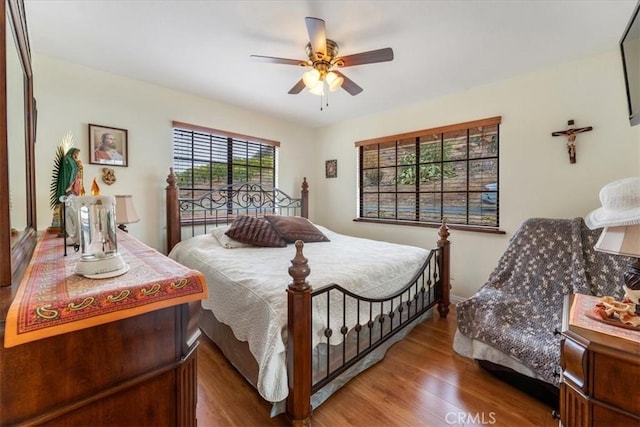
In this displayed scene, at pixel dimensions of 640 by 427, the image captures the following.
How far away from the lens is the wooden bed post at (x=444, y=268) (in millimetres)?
2732

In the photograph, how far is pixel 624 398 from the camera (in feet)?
2.85

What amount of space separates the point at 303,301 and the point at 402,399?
0.95 m

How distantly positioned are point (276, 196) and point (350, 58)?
2.59m

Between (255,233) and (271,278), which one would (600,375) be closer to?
(271,278)

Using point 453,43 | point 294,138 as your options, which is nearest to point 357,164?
point 294,138

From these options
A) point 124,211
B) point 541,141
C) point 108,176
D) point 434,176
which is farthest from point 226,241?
point 541,141

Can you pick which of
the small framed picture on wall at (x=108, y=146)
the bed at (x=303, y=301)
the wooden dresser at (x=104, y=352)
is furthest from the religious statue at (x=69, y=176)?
the small framed picture on wall at (x=108, y=146)

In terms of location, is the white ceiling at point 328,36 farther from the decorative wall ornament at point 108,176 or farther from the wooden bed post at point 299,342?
the wooden bed post at point 299,342

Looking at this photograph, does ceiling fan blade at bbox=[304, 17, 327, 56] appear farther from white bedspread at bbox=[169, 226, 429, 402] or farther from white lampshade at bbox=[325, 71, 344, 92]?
white bedspread at bbox=[169, 226, 429, 402]

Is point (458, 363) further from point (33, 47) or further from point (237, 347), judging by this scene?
point (33, 47)

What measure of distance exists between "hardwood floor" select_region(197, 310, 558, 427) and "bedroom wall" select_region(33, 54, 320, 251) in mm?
1906

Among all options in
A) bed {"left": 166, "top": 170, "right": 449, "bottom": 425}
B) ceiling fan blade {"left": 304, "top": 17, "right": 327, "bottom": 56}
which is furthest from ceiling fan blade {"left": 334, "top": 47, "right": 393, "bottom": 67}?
bed {"left": 166, "top": 170, "right": 449, "bottom": 425}

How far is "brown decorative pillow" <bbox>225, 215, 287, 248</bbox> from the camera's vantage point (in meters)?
2.80

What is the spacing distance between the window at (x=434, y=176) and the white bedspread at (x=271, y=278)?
95cm
